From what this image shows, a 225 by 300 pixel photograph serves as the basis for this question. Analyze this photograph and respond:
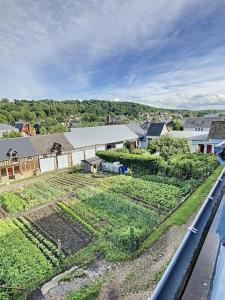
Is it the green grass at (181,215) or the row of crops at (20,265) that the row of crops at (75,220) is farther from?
the green grass at (181,215)

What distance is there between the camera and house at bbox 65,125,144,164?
3132cm

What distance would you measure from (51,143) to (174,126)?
34.7 meters

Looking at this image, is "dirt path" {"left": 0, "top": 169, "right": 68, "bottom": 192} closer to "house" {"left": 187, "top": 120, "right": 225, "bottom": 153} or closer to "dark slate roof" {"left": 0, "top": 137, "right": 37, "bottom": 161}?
"dark slate roof" {"left": 0, "top": 137, "right": 37, "bottom": 161}

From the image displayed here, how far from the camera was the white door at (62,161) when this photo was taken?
95.1ft

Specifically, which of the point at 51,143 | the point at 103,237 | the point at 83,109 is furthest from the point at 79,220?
the point at 83,109

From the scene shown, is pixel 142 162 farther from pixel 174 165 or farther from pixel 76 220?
pixel 76 220

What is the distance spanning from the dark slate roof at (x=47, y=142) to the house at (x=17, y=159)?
2.27ft

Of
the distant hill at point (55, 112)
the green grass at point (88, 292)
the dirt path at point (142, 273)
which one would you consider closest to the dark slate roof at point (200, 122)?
the distant hill at point (55, 112)

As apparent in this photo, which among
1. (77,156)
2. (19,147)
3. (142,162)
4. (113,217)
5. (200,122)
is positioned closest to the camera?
(113,217)

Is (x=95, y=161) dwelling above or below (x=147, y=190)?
above

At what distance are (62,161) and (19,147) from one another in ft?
18.0

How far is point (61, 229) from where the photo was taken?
42.8ft

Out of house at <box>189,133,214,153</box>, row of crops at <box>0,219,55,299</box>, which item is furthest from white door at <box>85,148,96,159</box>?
row of crops at <box>0,219,55,299</box>

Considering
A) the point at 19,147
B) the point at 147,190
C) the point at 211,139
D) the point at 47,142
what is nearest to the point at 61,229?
the point at 147,190
